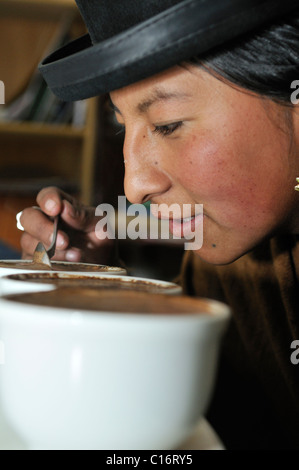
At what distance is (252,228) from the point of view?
0.77m

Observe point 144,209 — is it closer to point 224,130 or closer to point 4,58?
point 4,58

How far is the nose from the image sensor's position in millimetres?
712

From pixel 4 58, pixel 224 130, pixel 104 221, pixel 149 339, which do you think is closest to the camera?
pixel 149 339

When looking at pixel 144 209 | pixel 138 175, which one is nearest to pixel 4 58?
pixel 144 209

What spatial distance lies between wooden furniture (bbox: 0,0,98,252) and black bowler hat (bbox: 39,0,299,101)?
4.69 feet

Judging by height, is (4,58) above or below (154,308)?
above

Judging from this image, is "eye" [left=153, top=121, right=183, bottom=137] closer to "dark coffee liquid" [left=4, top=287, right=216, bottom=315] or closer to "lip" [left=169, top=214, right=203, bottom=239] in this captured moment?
"lip" [left=169, top=214, right=203, bottom=239]

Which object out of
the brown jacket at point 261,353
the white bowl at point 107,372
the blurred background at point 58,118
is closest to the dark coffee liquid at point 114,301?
the white bowl at point 107,372

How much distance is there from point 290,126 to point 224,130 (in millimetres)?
102

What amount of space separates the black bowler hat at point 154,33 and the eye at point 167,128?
0.11m

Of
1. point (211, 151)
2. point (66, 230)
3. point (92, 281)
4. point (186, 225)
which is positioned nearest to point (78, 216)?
point (66, 230)

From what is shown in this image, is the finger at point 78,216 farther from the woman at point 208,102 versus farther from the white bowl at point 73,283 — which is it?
the white bowl at point 73,283

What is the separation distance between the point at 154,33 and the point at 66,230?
22.7 inches

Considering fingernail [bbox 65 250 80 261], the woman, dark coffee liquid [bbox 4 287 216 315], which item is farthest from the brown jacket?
dark coffee liquid [bbox 4 287 216 315]
